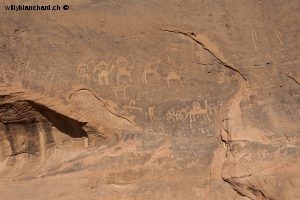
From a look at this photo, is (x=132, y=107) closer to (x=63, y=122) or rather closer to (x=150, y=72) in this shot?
(x=150, y=72)

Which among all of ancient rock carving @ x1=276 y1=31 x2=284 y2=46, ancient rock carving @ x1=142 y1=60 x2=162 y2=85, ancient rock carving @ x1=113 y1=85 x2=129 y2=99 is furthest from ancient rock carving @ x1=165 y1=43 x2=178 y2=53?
ancient rock carving @ x1=276 y1=31 x2=284 y2=46

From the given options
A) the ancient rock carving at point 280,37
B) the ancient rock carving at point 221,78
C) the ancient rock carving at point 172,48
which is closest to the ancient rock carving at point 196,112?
the ancient rock carving at point 221,78

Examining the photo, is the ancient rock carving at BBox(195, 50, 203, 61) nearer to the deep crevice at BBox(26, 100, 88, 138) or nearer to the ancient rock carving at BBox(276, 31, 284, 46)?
the ancient rock carving at BBox(276, 31, 284, 46)

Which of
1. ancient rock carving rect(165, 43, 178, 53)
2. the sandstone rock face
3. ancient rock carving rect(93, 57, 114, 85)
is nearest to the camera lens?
the sandstone rock face

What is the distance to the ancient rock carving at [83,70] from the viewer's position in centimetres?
384

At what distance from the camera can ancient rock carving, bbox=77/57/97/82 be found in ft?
12.6

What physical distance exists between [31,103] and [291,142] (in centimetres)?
222

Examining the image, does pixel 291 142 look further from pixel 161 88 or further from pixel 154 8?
pixel 154 8

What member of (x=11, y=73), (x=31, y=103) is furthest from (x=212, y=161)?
(x=11, y=73)

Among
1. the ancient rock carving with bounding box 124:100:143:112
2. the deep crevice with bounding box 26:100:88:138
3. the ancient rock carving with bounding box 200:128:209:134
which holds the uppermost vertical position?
the ancient rock carving with bounding box 124:100:143:112

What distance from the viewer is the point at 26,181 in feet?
12.3

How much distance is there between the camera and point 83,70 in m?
3.85

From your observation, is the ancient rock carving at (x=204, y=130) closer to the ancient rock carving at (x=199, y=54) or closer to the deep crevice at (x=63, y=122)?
the ancient rock carving at (x=199, y=54)

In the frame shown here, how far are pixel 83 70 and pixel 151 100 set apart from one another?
2.08 ft
